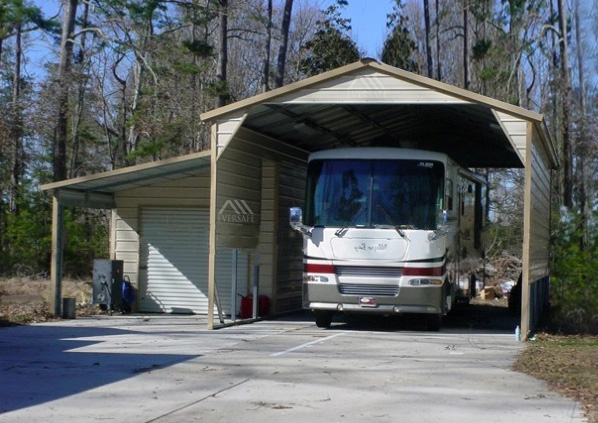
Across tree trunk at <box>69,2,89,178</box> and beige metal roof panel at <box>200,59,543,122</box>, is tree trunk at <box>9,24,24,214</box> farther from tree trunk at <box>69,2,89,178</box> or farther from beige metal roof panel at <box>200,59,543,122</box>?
beige metal roof panel at <box>200,59,543,122</box>

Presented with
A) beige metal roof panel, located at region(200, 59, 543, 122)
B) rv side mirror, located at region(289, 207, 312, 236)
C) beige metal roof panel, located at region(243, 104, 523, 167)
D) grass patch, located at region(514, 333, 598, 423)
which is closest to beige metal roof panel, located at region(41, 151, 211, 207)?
beige metal roof panel, located at region(243, 104, 523, 167)

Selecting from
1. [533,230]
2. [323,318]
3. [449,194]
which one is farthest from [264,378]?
[533,230]

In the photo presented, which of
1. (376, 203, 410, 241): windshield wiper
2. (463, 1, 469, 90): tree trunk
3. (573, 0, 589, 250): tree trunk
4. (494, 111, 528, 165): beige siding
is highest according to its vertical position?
(463, 1, 469, 90): tree trunk

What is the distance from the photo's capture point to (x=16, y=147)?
32344 millimetres

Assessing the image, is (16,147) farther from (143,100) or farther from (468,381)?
(468,381)

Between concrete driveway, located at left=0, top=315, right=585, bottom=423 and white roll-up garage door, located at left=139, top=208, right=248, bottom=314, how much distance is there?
4009mm

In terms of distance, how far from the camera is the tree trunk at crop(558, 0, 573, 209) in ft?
103

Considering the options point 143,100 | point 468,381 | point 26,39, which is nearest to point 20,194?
point 143,100

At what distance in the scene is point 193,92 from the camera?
105 feet

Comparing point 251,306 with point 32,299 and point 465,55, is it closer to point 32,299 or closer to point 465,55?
point 32,299

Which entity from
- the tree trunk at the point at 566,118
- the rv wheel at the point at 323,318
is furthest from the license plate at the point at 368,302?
the tree trunk at the point at 566,118

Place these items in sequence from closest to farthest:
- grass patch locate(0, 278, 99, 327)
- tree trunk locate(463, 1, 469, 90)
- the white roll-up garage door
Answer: grass patch locate(0, 278, 99, 327), the white roll-up garage door, tree trunk locate(463, 1, 469, 90)

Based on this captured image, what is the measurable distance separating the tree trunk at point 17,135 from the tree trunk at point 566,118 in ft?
57.5

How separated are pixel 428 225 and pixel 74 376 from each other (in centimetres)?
729
